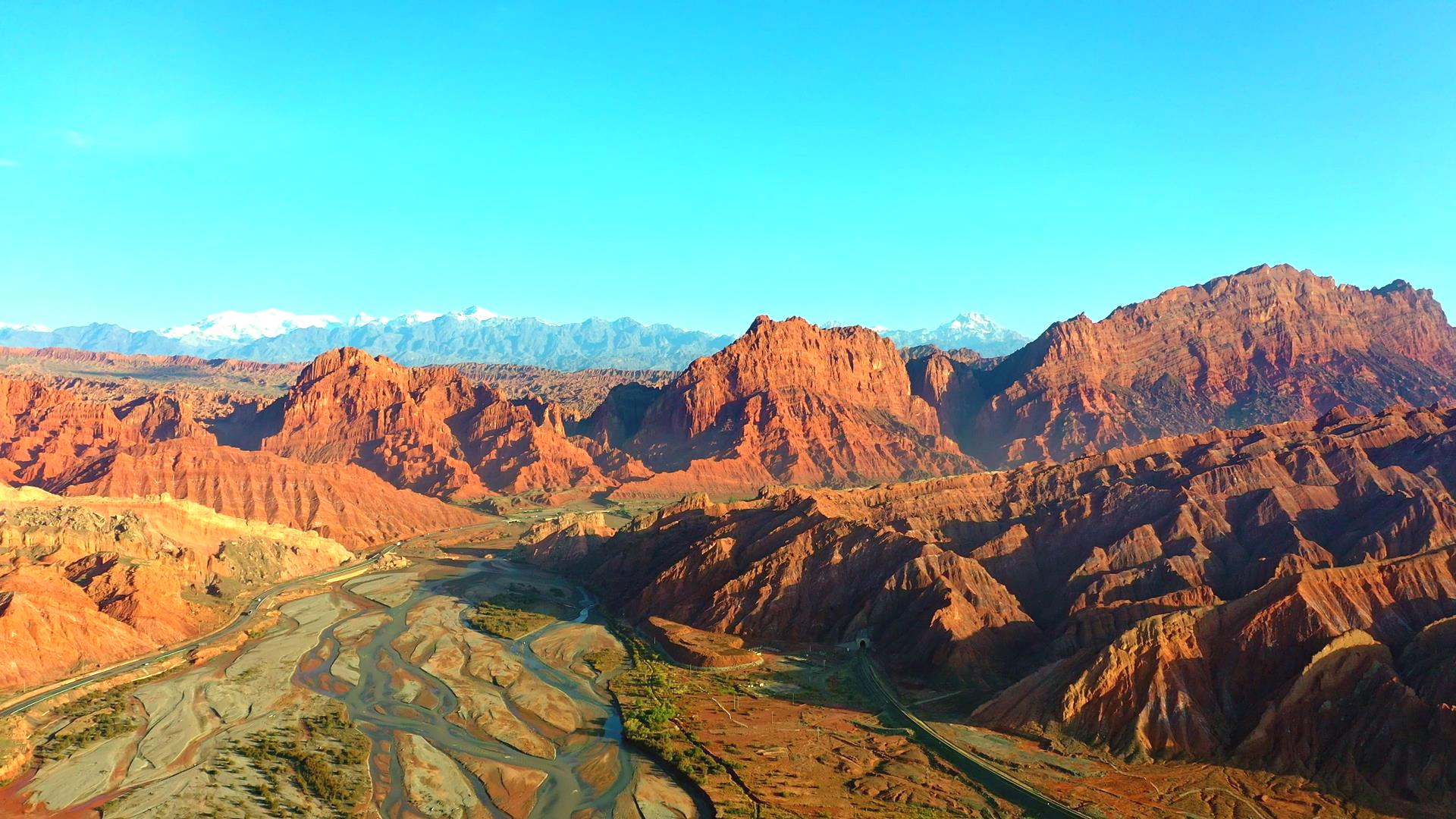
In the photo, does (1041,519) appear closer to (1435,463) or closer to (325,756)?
(1435,463)

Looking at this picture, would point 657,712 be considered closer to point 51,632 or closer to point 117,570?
point 51,632

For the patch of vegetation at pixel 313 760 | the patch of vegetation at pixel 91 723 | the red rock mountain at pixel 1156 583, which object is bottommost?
the patch of vegetation at pixel 91 723

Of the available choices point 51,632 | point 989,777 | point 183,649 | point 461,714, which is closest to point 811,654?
point 461,714

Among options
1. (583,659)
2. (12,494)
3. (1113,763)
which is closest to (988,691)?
(1113,763)

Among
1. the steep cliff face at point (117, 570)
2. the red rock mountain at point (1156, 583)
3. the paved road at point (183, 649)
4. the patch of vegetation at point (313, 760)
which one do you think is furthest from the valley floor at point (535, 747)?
the steep cliff face at point (117, 570)

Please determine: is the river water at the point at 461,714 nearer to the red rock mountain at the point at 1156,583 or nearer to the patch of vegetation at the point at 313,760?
the patch of vegetation at the point at 313,760

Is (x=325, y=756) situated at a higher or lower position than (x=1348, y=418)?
lower

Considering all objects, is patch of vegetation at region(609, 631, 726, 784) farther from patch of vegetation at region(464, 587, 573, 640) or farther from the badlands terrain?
patch of vegetation at region(464, 587, 573, 640)
